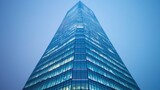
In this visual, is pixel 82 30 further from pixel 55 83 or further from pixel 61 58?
pixel 55 83

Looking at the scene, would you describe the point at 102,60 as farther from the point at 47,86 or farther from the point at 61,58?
the point at 47,86

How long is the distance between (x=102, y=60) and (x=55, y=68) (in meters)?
19.9

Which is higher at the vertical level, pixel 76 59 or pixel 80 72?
pixel 76 59

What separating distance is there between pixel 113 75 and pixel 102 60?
25.4 feet

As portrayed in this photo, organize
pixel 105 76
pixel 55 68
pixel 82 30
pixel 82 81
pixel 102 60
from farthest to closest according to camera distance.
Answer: pixel 82 30 → pixel 102 60 → pixel 55 68 → pixel 105 76 → pixel 82 81

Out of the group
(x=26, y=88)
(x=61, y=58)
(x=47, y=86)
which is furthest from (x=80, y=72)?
(x=26, y=88)

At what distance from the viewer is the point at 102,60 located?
256 feet

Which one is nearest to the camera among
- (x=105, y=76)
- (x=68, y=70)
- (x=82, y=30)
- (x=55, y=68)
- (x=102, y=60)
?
(x=68, y=70)

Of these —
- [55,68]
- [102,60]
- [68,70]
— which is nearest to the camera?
[68,70]

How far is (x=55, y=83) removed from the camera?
200ft

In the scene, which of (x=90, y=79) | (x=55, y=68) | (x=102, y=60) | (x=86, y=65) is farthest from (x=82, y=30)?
(x=90, y=79)

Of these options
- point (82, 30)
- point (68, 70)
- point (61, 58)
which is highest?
point (82, 30)

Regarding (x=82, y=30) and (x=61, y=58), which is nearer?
(x=61, y=58)

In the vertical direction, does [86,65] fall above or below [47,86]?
above
